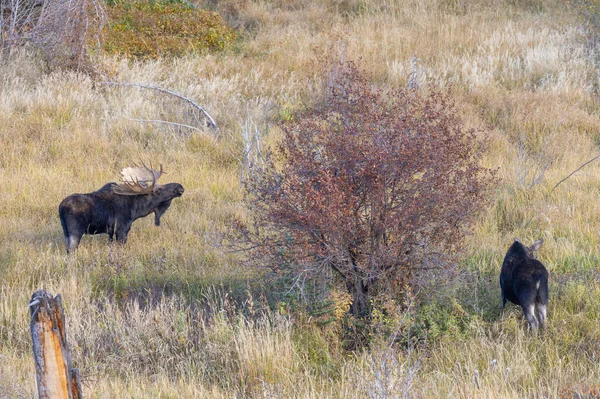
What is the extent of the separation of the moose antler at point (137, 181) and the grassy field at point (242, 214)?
0.57m

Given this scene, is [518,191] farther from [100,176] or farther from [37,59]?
[37,59]

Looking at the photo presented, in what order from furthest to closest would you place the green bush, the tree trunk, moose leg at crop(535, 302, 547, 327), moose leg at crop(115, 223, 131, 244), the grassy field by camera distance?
the green bush, moose leg at crop(115, 223, 131, 244), the tree trunk, moose leg at crop(535, 302, 547, 327), the grassy field

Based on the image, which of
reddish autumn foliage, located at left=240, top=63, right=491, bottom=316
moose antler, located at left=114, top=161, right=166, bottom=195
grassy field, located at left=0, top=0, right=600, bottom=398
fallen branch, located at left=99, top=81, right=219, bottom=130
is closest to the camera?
grassy field, located at left=0, top=0, right=600, bottom=398

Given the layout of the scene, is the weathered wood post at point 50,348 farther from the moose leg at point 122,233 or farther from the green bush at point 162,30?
the green bush at point 162,30

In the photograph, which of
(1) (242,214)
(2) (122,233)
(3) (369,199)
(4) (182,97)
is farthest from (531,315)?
(4) (182,97)

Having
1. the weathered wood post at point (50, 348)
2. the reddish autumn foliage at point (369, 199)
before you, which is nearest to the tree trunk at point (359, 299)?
the reddish autumn foliage at point (369, 199)

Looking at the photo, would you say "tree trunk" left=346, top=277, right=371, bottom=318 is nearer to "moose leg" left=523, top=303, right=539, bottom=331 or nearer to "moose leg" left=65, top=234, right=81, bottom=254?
"moose leg" left=523, top=303, right=539, bottom=331

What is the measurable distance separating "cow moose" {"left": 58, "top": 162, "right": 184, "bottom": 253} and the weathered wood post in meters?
4.46

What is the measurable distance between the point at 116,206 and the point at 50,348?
197 inches

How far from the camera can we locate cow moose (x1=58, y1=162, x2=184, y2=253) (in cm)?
824

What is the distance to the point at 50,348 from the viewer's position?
387 cm

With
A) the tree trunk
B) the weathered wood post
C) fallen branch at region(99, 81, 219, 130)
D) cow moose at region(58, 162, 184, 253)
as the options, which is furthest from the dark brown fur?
the weathered wood post

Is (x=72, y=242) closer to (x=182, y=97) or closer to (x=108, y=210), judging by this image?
(x=108, y=210)

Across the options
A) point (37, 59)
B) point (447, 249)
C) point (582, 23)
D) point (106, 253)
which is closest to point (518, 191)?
point (447, 249)
